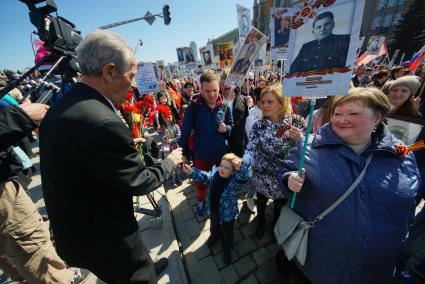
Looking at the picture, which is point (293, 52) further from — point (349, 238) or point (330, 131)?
point (349, 238)

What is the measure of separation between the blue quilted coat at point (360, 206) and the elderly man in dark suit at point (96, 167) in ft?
4.02

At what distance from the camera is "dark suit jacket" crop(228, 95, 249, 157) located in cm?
327

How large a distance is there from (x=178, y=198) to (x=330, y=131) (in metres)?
3.01

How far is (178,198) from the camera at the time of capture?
3775 millimetres

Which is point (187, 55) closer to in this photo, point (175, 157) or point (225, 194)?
point (225, 194)

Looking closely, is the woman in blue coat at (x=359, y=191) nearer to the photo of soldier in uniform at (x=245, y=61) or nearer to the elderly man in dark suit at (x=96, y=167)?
the elderly man in dark suit at (x=96, y=167)

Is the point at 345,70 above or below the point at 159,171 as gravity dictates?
above

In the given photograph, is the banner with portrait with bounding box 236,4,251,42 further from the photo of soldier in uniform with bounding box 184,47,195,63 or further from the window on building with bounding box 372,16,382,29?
the window on building with bounding box 372,16,382,29

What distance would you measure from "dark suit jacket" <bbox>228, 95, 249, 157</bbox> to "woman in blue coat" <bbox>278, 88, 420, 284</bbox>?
5.75 ft

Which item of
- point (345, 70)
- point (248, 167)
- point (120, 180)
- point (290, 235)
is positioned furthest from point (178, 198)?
point (345, 70)

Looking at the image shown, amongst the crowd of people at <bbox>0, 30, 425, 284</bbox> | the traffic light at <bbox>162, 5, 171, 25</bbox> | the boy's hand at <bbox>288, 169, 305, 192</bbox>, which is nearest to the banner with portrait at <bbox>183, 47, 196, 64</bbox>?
the traffic light at <bbox>162, 5, 171, 25</bbox>

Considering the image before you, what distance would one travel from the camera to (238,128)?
11.0 ft

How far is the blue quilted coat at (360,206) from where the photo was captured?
1.33m

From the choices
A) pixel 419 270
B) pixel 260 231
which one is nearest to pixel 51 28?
pixel 260 231
